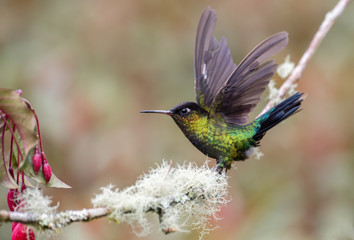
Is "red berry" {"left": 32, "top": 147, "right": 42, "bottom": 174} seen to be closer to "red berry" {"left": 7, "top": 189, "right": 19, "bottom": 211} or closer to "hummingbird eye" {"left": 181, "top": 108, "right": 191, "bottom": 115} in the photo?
"red berry" {"left": 7, "top": 189, "right": 19, "bottom": 211}

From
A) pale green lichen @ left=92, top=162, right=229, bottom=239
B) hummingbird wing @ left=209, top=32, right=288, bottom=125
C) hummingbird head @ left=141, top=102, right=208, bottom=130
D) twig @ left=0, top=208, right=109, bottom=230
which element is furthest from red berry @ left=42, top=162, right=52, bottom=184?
hummingbird wing @ left=209, top=32, right=288, bottom=125

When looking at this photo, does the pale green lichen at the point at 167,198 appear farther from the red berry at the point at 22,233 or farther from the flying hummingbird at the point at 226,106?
the flying hummingbird at the point at 226,106

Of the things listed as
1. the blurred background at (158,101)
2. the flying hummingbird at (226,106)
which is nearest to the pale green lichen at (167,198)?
the flying hummingbird at (226,106)

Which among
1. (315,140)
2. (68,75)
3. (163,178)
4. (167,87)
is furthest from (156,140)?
(163,178)

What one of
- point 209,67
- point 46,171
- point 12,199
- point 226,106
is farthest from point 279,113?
point 12,199

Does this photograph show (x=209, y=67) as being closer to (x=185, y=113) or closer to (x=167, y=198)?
(x=185, y=113)

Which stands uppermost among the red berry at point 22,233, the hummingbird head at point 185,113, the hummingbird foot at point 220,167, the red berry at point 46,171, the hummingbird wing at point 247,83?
the hummingbird wing at point 247,83
